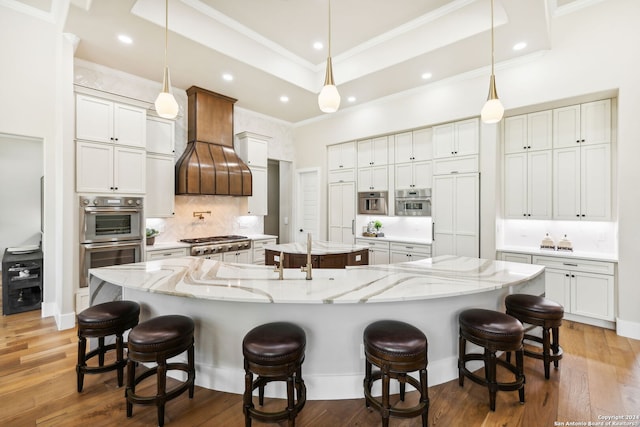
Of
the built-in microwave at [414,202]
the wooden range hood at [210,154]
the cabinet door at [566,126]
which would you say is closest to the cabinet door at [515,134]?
the cabinet door at [566,126]

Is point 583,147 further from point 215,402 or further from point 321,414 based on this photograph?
point 215,402

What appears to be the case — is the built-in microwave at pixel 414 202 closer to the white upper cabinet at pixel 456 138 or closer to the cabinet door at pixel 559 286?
the white upper cabinet at pixel 456 138

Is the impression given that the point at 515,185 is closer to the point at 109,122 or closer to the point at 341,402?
the point at 341,402

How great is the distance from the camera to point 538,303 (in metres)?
2.45

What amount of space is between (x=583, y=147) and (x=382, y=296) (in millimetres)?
3828

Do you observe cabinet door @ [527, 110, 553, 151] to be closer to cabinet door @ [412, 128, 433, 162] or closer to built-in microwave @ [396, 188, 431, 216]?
cabinet door @ [412, 128, 433, 162]

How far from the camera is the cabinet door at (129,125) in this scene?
3812 millimetres

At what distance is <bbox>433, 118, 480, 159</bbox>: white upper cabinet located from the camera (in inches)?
170

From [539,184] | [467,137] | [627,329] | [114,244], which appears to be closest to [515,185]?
[539,184]

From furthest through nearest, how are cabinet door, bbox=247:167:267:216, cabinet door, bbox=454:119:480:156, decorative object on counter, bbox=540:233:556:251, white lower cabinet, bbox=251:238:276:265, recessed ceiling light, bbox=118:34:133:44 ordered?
cabinet door, bbox=247:167:267:216 → white lower cabinet, bbox=251:238:276:265 → cabinet door, bbox=454:119:480:156 → decorative object on counter, bbox=540:233:556:251 → recessed ceiling light, bbox=118:34:133:44

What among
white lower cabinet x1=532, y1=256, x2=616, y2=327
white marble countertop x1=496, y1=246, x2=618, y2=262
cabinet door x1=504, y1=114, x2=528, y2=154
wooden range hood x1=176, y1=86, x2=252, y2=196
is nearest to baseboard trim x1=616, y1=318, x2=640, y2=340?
white lower cabinet x1=532, y1=256, x2=616, y2=327

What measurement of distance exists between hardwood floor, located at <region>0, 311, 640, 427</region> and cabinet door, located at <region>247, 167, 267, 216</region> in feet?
11.5

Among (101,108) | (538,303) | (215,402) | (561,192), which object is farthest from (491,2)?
(101,108)

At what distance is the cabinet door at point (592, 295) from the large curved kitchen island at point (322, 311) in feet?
6.05
